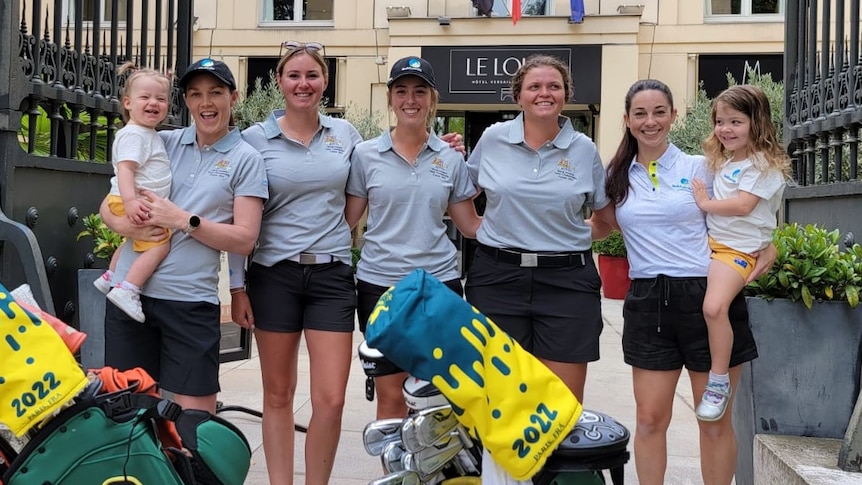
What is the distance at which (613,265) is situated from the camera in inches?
469

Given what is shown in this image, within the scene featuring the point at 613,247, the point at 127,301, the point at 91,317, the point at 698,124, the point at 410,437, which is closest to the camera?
the point at 410,437

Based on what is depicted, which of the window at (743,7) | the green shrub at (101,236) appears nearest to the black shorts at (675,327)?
the green shrub at (101,236)

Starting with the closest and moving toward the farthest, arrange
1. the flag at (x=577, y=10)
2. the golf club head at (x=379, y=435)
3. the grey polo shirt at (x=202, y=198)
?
1. the golf club head at (x=379, y=435)
2. the grey polo shirt at (x=202, y=198)
3. the flag at (x=577, y=10)

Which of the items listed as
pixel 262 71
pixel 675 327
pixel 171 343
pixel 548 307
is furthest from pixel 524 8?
pixel 171 343

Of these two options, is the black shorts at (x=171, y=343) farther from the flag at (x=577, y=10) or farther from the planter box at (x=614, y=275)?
the flag at (x=577, y=10)

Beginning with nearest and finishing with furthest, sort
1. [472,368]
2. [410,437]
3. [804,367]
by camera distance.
Result: 1. [472,368]
2. [410,437]
3. [804,367]

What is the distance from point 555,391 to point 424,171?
159cm

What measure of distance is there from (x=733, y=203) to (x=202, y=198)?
2119mm

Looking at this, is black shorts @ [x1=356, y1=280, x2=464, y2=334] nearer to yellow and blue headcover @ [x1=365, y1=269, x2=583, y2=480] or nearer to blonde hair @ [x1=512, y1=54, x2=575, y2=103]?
blonde hair @ [x1=512, y1=54, x2=575, y2=103]

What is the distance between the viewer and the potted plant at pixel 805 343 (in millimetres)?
3500

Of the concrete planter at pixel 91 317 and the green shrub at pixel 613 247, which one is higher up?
the green shrub at pixel 613 247

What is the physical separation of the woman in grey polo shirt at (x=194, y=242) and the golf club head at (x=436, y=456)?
1321 millimetres

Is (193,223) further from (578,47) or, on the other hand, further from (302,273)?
(578,47)

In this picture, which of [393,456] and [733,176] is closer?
[393,456]
